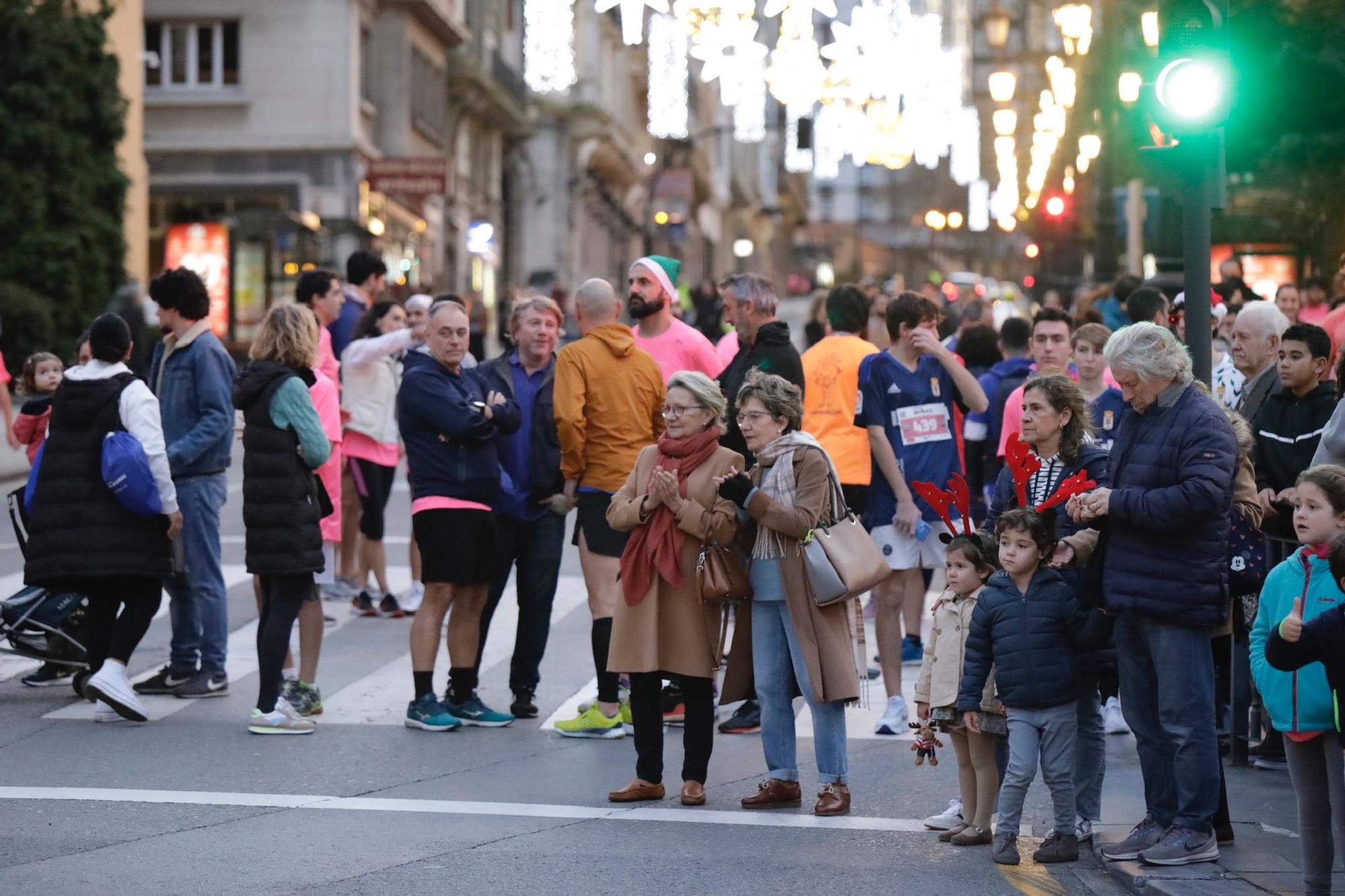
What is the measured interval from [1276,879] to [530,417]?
436 cm

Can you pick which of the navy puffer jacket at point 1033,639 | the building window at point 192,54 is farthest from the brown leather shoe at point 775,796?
the building window at point 192,54

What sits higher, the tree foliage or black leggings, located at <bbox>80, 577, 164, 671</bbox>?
the tree foliage

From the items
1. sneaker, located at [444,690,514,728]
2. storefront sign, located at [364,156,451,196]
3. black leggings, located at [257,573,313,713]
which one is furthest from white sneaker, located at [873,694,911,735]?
storefront sign, located at [364,156,451,196]

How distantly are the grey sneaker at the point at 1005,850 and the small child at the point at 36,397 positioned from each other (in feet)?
19.7

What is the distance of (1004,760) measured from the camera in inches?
291

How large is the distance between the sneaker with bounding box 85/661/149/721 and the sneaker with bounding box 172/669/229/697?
65 centimetres

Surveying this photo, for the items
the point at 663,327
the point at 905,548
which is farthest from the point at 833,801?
the point at 663,327

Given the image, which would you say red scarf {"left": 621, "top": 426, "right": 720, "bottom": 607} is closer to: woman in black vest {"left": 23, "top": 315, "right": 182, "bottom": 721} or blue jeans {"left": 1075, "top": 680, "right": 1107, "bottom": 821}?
blue jeans {"left": 1075, "top": 680, "right": 1107, "bottom": 821}

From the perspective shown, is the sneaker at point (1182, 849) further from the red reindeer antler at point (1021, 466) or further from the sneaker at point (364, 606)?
the sneaker at point (364, 606)

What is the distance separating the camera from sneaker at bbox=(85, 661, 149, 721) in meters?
9.30

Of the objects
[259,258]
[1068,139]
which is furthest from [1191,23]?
[1068,139]

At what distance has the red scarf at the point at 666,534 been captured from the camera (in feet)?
26.2

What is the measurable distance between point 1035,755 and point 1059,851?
1.17 feet

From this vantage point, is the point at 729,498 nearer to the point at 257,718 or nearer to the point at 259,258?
the point at 257,718
